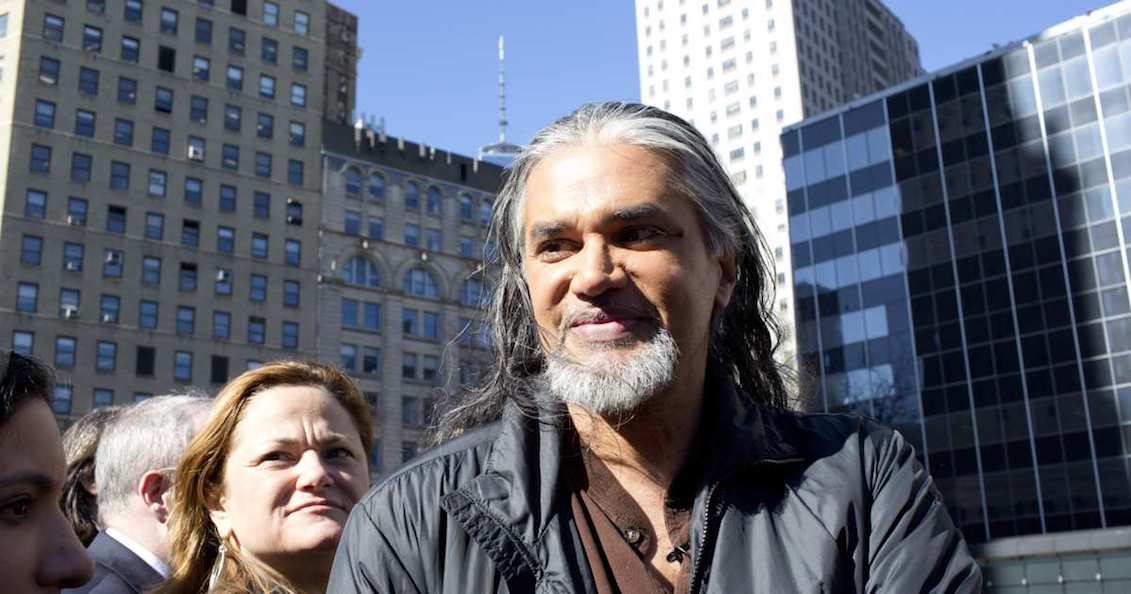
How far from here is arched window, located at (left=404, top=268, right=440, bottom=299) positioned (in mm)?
68500

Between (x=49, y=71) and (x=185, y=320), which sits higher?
(x=49, y=71)

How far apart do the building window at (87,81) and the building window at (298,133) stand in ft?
34.4

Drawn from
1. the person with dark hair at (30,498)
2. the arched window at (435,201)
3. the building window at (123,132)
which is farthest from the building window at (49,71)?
the person with dark hair at (30,498)

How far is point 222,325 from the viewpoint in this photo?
60.2m

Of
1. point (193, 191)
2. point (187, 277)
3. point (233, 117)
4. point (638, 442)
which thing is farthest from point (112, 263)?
point (638, 442)

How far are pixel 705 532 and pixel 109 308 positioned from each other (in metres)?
58.8

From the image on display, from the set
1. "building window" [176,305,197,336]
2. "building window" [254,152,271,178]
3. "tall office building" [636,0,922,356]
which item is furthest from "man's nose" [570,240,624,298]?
"tall office building" [636,0,922,356]

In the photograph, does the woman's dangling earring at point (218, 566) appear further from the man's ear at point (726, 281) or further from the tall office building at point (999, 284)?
the tall office building at point (999, 284)

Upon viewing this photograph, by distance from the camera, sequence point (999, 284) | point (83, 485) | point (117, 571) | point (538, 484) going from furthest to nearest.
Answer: point (999, 284) → point (83, 485) → point (117, 571) → point (538, 484)

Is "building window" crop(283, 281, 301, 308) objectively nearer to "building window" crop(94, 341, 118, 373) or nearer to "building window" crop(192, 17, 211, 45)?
"building window" crop(94, 341, 118, 373)

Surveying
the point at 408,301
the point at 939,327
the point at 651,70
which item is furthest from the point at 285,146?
the point at 651,70

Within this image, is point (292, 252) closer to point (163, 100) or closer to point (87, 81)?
point (163, 100)

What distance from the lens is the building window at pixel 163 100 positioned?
61.1m

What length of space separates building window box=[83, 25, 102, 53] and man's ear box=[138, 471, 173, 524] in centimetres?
5976
